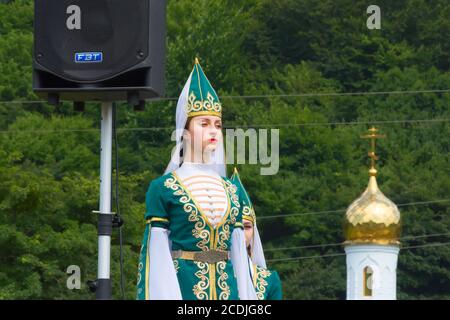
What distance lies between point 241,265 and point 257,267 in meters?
1.01

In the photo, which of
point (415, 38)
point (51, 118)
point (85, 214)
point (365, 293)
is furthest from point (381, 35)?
point (365, 293)

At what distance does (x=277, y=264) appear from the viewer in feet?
194

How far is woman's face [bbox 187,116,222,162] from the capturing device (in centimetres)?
1048

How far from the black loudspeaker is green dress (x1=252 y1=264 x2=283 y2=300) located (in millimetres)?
1300

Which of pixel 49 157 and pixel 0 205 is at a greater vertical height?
pixel 49 157

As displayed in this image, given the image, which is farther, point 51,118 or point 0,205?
point 51,118

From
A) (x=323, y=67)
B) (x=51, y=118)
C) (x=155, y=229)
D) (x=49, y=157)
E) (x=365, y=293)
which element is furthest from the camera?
(x=323, y=67)

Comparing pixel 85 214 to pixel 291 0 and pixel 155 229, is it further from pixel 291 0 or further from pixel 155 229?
pixel 155 229

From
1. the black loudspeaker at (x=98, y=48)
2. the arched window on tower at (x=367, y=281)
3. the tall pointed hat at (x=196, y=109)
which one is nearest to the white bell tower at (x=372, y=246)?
the arched window on tower at (x=367, y=281)

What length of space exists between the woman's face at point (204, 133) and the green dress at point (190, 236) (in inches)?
8.1

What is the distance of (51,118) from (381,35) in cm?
1580

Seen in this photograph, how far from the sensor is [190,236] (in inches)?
406

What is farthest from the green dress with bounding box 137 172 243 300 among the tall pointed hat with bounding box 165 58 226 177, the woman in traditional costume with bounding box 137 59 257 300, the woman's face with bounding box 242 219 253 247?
the woman's face with bounding box 242 219 253 247

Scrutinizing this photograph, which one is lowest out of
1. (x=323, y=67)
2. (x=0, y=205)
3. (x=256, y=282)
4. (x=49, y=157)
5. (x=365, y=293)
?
(x=256, y=282)
